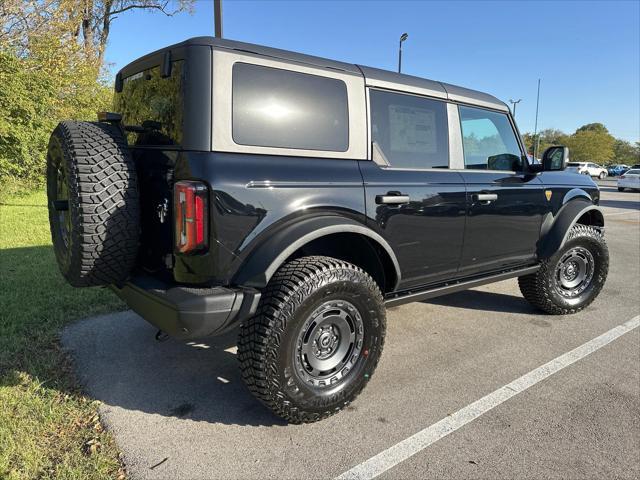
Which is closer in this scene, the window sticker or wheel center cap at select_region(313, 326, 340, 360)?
wheel center cap at select_region(313, 326, 340, 360)

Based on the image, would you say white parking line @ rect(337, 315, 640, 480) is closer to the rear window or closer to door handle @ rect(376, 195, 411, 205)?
door handle @ rect(376, 195, 411, 205)

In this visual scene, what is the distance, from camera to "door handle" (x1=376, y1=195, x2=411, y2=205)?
2.87 m

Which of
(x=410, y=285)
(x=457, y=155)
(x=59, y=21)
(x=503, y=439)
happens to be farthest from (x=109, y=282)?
(x=59, y=21)

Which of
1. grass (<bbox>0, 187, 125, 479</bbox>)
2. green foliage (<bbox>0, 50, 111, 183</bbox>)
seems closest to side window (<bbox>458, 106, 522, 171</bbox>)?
grass (<bbox>0, 187, 125, 479</bbox>)

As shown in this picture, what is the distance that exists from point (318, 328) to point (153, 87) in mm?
1741

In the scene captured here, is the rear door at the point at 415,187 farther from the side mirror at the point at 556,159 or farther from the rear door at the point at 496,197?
the side mirror at the point at 556,159

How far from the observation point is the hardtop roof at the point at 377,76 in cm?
240

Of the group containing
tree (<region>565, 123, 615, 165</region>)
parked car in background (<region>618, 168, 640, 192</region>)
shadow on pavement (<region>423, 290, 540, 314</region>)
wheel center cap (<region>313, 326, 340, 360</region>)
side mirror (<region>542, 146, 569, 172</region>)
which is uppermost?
tree (<region>565, 123, 615, 165</region>)

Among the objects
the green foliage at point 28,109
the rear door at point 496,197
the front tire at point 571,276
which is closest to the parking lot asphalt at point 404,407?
the front tire at point 571,276

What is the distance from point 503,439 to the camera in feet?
8.10

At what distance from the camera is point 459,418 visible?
2.66 metres

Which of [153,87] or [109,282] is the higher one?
[153,87]

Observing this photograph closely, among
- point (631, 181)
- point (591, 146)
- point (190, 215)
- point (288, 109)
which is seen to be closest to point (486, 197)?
point (288, 109)

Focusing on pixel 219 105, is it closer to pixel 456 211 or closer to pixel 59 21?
pixel 456 211
